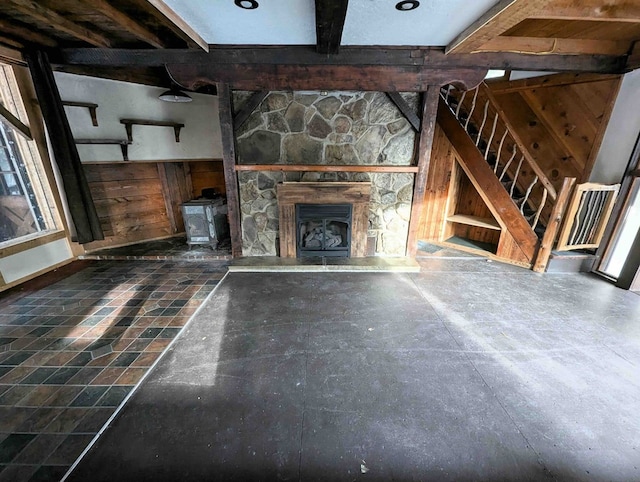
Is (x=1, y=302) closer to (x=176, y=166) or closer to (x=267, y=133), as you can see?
(x=176, y=166)

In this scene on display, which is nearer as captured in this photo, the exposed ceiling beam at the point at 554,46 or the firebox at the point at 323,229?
the exposed ceiling beam at the point at 554,46

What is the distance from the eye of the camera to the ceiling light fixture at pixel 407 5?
188 centimetres

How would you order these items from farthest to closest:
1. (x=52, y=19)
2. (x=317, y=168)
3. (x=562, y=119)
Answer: (x=562, y=119) < (x=317, y=168) < (x=52, y=19)

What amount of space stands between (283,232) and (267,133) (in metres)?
1.18

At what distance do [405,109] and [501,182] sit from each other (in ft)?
5.18

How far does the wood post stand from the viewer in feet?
9.72

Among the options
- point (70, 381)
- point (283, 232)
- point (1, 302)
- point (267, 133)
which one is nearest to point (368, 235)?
point (283, 232)

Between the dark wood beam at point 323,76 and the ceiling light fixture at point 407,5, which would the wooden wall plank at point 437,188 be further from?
the ceiling light fixture at point 407,5

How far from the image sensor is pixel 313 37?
8.13 feet

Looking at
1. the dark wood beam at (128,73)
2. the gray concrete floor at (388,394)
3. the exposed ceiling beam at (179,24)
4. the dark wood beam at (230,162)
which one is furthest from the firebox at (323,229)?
the dark wood beam at (128,73)

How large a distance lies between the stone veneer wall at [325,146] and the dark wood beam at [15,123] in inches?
84.2

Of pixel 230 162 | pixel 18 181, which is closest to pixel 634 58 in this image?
pixel 230 162

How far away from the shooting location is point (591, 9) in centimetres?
214

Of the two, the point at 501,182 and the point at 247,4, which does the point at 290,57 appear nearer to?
the point at 247,4
